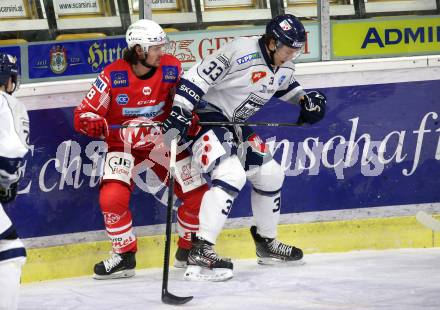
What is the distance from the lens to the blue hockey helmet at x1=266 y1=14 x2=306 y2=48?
5352mm

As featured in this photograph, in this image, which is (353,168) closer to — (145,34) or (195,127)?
(195,127)

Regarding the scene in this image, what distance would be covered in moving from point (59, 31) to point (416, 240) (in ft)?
7.13

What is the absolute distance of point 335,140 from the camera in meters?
6.10

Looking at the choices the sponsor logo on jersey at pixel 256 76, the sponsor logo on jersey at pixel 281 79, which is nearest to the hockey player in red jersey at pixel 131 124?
the sponsor logo on jersey at pixel 256 76

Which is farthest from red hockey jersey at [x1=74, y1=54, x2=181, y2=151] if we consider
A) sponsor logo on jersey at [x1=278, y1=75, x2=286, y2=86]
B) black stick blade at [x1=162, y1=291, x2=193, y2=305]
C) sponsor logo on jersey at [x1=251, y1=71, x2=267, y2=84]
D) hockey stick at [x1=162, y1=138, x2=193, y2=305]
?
black stick blade at [x1=162, y1=291, x2=193, y2=305]

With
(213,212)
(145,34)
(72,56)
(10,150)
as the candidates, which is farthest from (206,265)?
(10,150)

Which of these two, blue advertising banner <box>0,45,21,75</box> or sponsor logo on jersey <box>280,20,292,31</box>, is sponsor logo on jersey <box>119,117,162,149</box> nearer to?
blue advertising banner <box>0,45,21,75</box>

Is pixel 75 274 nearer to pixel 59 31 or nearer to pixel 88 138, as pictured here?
pixel 88 138

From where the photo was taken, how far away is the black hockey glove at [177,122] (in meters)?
5.26

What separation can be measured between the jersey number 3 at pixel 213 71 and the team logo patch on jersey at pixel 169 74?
213 millimetres

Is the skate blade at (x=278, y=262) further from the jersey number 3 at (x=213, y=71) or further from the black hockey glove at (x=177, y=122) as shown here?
the jersey number 3 at (x=213, y=71)

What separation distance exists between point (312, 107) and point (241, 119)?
1.16 feet

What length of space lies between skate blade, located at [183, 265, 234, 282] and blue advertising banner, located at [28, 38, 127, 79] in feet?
3.70

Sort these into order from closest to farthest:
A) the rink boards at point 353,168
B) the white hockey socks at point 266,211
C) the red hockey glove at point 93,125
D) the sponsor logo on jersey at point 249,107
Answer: the red hockey glove at point 93,125 < the sponsor logo on jersey at point 249,107 < the white hockey socks at point 266,211 < the rink boards at point 353,168
